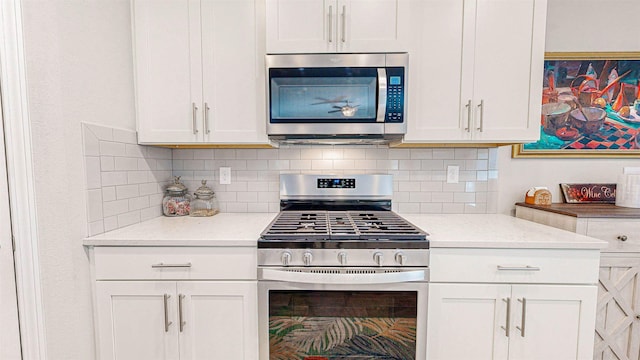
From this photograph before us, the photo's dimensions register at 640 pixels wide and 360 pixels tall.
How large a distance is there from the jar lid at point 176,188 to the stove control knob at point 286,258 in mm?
922

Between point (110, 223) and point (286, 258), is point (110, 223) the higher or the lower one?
the higher one

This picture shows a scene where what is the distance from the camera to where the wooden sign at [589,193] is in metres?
1.83

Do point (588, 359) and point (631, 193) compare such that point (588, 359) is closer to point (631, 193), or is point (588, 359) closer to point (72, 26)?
point (631, 193)

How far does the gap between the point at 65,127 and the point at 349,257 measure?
131cm

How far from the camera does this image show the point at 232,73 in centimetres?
154

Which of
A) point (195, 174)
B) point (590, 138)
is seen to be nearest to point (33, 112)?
point (195, 174)

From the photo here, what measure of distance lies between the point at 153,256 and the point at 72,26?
1037 millimetres

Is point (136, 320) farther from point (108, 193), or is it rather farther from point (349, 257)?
point (349, 257)

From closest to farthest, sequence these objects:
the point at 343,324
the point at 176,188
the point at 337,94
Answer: the point at 343,324, the point at 337,94, the point at 176,188

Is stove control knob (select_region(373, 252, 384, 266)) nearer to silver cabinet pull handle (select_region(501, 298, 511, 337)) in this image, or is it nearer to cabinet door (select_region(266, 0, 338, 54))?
silver cabinet pull handle (select_region(501, 298, 511, 337))

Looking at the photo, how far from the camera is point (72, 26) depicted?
3.99 feet

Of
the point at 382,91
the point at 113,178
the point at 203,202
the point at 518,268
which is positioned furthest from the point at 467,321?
the point at 113,178

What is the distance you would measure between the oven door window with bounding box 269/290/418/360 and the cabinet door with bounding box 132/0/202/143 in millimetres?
1029

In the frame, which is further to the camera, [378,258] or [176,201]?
[176,201]
